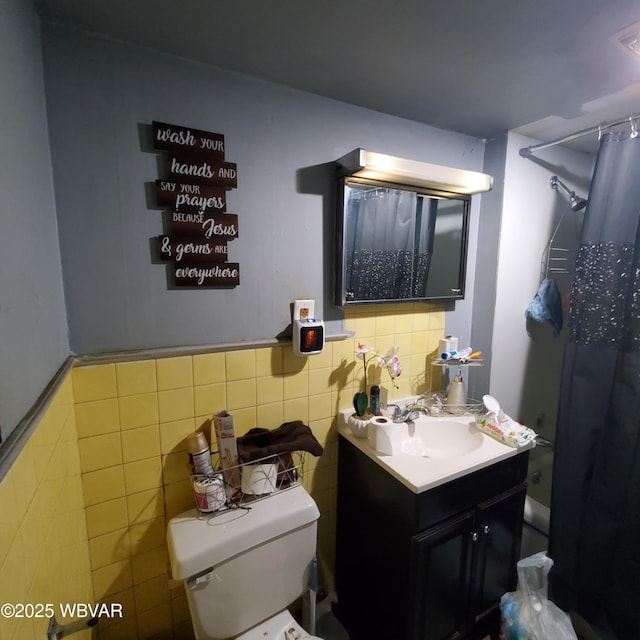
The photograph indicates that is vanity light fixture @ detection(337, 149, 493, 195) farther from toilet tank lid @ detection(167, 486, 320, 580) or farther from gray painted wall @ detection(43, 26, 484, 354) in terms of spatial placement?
toilet tank lid @ detection(167, 486, 320, 580)

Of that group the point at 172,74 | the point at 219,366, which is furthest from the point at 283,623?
the point at 172,74

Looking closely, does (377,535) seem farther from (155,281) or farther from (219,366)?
(155,281)

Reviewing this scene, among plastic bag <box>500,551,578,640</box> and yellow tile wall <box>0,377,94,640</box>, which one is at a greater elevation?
yellow tile wall <box>0,377,94,640</box>

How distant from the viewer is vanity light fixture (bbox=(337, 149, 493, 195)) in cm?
112

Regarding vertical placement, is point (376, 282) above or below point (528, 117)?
below

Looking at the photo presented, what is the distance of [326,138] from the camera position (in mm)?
1229

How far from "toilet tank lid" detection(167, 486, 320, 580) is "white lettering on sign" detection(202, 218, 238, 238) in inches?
35.6

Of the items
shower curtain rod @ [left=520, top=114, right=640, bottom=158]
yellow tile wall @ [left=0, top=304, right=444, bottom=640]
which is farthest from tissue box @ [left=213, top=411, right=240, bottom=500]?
shower curtain rod @ [left=520, top=114, right=640, bottom=158]

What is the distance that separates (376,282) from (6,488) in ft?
3.91

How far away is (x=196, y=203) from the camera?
1.04 meters

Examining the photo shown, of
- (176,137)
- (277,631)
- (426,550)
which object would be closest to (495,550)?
(426,550)

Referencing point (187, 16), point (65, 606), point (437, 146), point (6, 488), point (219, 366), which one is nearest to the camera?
point (6, 488)

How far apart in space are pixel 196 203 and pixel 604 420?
1792 millimetres

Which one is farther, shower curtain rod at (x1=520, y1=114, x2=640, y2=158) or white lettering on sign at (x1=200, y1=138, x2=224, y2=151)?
shower curtain rod at (x1=520, y1=114, x2=640, y2=158)
